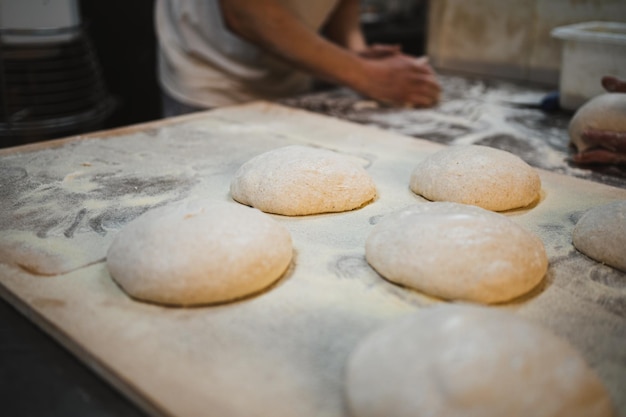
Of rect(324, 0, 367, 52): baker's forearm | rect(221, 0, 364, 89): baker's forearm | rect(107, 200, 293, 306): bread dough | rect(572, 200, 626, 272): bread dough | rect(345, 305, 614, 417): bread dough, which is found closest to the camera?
rect(345, 305, 614, 417): bread dough

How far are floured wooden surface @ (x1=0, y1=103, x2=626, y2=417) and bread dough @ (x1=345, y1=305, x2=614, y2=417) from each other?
0.26ft

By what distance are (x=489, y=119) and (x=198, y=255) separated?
1.58 meters

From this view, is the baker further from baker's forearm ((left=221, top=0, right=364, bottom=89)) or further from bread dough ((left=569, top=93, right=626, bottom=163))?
bread dough ((left=569, top=93, right=626, bottom=163))

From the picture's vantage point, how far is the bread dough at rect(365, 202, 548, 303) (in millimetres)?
1118

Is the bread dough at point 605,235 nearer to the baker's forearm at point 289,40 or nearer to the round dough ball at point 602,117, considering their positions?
the round dough ball at point 602,117

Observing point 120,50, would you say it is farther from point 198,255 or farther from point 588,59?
point 198,255

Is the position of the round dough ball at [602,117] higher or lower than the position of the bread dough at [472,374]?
higher

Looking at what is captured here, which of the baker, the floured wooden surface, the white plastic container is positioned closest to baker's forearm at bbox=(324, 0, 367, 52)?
the baker

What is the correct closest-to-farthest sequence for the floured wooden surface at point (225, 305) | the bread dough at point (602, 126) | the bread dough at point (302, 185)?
the floured wooden surface at point (225, 305)
the bread dough at point (302, 185)
the bread dough at point (602, 126)

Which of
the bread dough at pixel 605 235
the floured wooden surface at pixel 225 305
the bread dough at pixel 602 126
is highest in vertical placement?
the bread dough at pixel 602 126

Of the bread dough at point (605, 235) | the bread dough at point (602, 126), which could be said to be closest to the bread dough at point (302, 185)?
the bread dough at point (605, 235)

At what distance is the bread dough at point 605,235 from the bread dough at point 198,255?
2.21ft

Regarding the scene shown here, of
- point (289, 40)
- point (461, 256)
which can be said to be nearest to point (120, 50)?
point (289, 40)

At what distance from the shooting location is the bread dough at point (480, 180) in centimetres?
152
